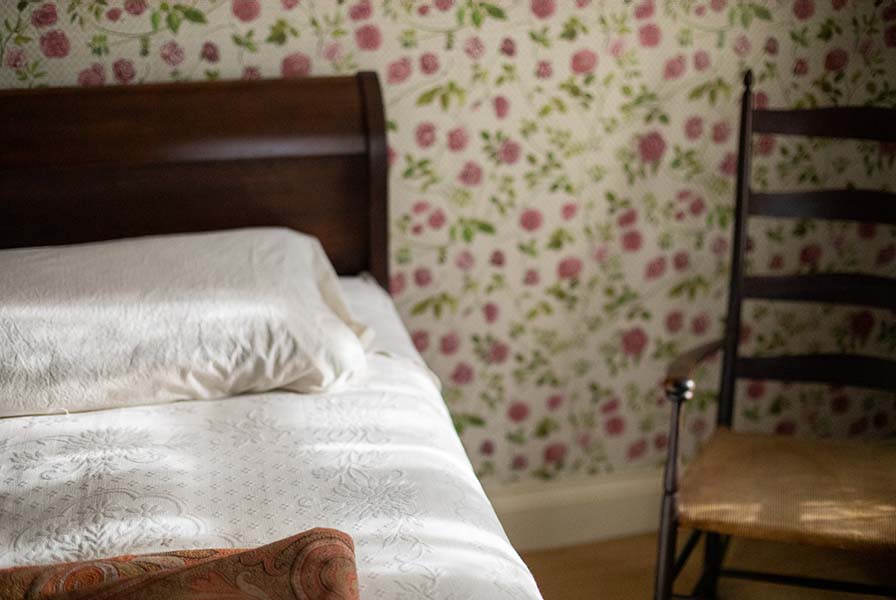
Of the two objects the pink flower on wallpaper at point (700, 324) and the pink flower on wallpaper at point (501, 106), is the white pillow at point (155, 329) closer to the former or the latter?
the pink flower on wallpaper at point (501, 106)

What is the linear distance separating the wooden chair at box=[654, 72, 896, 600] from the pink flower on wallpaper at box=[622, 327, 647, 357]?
0.33 metres

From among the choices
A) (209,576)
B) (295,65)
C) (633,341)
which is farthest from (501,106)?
(209,576)

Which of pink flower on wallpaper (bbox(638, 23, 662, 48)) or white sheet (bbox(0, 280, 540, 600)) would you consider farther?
pink flower on wallpaper (bbox(638, 23, 662, 48))

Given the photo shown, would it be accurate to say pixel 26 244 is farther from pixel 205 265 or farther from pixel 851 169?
pixel 851 169

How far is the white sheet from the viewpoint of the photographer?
119cm

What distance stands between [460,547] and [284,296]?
646 mm

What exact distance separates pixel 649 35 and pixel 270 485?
1.46 m

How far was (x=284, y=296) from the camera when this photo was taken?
1.67 m

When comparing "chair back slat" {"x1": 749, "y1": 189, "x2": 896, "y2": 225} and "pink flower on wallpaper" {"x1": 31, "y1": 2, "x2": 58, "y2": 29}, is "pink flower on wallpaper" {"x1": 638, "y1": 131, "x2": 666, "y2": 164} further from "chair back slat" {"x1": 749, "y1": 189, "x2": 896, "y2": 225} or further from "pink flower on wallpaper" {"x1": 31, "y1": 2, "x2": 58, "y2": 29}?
"pink flower on wallpaper" {"x1": 31, "y1": 2, "x2": 58, "y2": 29}

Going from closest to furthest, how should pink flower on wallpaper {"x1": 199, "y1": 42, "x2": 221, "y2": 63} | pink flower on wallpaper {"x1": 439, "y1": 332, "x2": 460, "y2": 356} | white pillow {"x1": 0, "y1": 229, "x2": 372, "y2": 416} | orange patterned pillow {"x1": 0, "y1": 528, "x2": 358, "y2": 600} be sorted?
1. orange patterned pillow {"x1": 0, "y1": 528, "x2": 358, "y2": 600}
2. white pillow {"x1": 0, "y1": 229, "x2": 372, "y2": 416}
3. pink flower on wallpaper {"x1": 199, "y1": 42, "x2": 221, "y2": 63}
4. pink flower on wallpaper {"x1": 439, "y1": 332, "x2": 460, "y2": 356}

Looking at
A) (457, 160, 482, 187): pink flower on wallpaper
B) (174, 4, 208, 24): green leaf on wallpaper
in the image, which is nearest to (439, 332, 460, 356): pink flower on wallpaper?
(457, 160, 482, 187): pink flower on wallpaper

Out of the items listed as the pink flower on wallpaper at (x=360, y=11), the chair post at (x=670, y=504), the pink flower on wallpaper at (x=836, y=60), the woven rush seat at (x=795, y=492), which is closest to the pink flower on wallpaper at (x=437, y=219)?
the pink flower on wallpaper at (x=360, y=11)

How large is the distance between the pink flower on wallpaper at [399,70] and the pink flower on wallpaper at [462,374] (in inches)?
28.1

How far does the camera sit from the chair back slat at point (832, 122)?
1989mm
